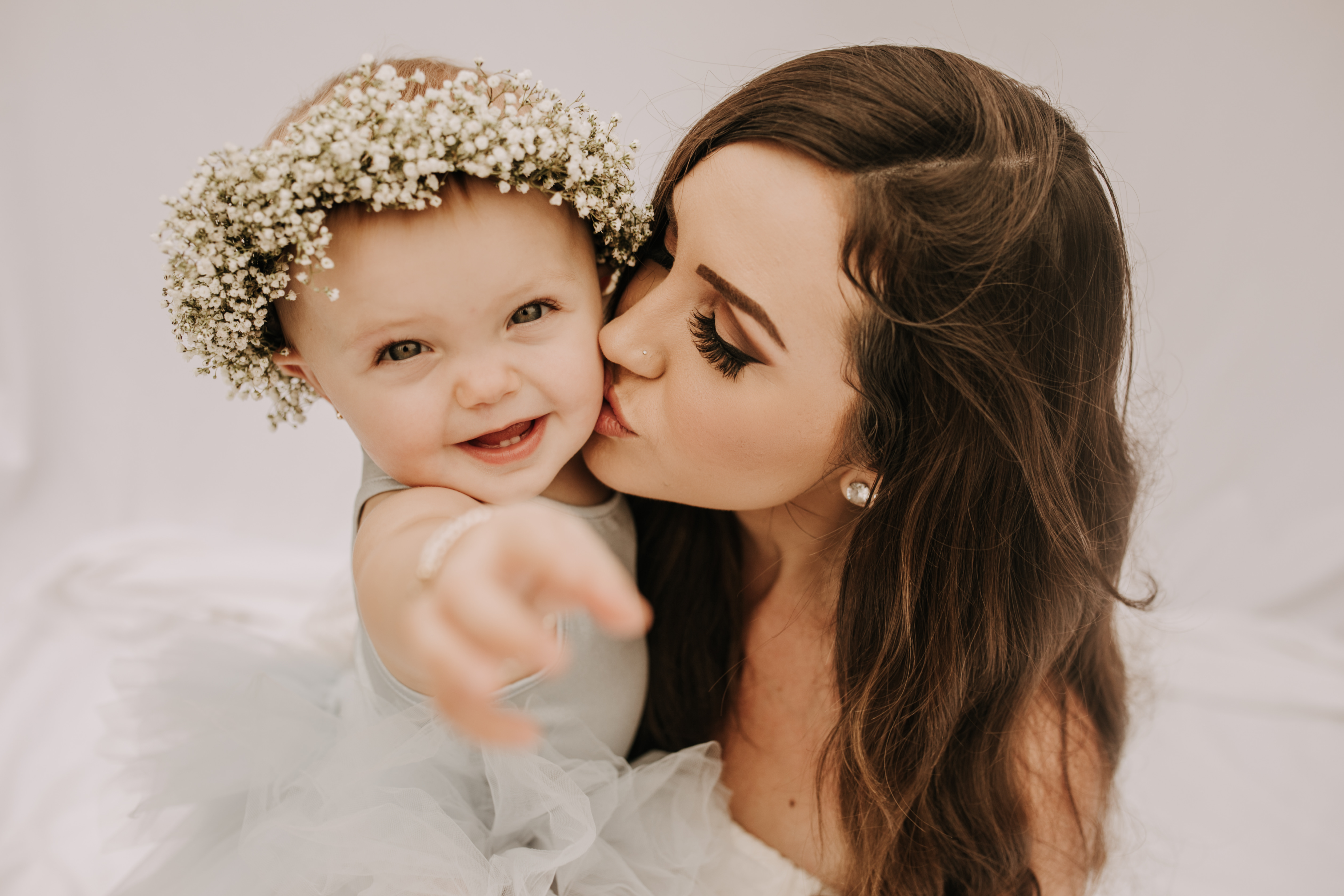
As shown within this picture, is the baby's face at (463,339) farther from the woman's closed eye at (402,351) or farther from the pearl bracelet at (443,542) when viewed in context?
the pearl bracelet at (443,542)

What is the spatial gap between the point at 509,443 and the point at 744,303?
0.42 metres

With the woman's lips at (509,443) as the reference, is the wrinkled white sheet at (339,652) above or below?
below

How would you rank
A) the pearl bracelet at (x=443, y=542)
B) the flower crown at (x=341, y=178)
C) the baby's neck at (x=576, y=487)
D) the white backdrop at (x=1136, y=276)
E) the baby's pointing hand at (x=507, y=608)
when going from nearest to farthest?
the baby's pointing hand at (x=507, y=608), the pearl bracelet at (x=443, y=542), the flower crown at (x=341, y=178), the baby's neck at (x=576, y=487), the white backdrop at (x=1136, y=276)

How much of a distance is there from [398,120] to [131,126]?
2.04 meters

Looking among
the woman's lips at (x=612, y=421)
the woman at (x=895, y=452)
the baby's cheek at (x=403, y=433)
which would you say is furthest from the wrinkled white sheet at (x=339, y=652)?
the woman's lips at (x=612, y=421)

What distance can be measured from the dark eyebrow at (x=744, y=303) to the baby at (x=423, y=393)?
213mm

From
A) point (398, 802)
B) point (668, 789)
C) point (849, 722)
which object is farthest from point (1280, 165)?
point (398, 802)

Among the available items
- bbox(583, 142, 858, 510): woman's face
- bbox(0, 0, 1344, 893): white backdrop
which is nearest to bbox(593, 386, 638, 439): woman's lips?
bbox(583, 142, 858, 510): woman's face

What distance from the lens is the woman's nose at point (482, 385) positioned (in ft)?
4.05

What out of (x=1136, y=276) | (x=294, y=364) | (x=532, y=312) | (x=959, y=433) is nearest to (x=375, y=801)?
(x=294, y=364)

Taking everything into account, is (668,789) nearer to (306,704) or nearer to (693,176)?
(306,704)

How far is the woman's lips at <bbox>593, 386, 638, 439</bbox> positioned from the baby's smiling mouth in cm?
14

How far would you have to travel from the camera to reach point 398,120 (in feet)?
3.79

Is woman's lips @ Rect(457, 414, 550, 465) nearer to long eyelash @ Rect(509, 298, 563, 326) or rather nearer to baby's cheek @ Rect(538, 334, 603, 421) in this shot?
baby's cheek @ Rect(538, 334, 603, 421)
